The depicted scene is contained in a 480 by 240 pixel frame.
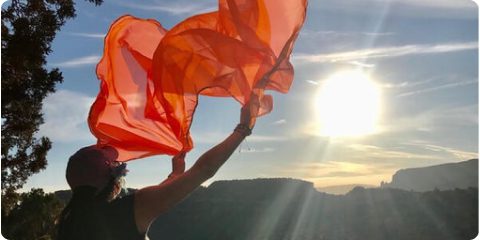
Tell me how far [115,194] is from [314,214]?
149 meters

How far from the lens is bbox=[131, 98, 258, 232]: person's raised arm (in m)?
2.64

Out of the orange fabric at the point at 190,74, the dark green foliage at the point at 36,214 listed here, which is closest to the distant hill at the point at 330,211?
the dark green foliage at the point at 36,214

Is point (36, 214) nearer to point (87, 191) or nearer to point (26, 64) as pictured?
point (26, 64)

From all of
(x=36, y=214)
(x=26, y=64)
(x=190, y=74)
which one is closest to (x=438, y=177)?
(x=36, y=214)

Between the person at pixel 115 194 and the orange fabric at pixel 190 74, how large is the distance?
0.71 meters

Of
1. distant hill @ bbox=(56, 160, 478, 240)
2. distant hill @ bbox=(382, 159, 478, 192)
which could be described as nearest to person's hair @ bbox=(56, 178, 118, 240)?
distant hill @ bbox=(56, 160, 478, 240)

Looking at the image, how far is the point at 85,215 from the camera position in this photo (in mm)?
2863

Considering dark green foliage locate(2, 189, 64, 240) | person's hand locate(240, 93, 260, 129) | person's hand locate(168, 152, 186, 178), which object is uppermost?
person's hand locate(240, 93, 260, 129)

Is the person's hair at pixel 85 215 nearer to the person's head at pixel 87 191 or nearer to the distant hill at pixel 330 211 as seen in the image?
the person's head at pixel 87 191

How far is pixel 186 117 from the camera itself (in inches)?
145

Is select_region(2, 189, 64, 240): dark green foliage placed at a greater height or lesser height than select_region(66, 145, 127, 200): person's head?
lesser

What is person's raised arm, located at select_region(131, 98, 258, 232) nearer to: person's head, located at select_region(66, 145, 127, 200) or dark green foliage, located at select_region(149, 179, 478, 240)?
person's head, located at select_region(66, 145, 127, 200)

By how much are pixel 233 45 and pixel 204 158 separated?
49.6 inches

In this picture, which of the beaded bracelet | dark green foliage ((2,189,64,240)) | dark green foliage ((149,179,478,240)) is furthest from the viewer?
dark green foliage ((149,179,478,240))
